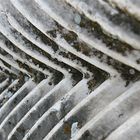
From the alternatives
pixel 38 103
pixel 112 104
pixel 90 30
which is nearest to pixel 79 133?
pixel 112 104

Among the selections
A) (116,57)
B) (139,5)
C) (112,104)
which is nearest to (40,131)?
(112,104)

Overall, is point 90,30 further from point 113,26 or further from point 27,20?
point 27,20

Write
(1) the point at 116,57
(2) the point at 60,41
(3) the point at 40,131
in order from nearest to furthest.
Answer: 1. (1) the point at 116,57
2. (2) the point at 60,41
3. (3) the point at 40,131

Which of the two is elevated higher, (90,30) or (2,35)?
(2,35)

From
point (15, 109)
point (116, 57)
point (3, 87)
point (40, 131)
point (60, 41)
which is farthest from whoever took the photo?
point (3, 87)

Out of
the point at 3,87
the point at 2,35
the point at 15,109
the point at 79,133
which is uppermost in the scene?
the point at 2,35

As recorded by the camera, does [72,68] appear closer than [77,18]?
No

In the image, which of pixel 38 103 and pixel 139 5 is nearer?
pixel 139 5

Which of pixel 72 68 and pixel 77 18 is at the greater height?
pixel 77 18
